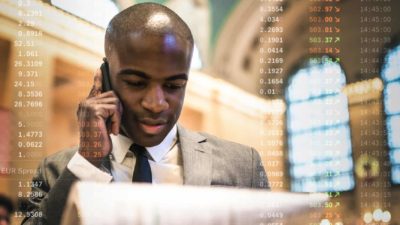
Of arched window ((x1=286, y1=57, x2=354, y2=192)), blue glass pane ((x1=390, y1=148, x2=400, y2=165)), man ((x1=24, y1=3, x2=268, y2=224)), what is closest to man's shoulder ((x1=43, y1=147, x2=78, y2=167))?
man ((x1=24, y1=3, x2=268, y2=224))

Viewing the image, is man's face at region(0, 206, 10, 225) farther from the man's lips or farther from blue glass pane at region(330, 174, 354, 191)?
blue glass pane at region(330, 174, 354, 191)

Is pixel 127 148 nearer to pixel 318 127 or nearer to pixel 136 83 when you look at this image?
pixel 136 83

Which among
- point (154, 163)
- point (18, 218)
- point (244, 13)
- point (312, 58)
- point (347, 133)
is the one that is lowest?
point (18, 218)

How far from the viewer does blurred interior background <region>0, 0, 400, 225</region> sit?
1325mm

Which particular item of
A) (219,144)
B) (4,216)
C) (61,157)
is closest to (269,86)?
(219,144)

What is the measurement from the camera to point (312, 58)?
1463 mm

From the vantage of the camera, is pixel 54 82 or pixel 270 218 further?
pixel 54 82

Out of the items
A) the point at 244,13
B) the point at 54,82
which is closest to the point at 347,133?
the point at 244,13

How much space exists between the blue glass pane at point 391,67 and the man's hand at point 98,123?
3.00 feet

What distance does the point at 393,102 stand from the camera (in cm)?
150

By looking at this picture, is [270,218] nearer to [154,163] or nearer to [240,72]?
[154,163]

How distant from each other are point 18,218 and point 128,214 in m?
0.93

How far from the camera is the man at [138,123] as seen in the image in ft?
3.30

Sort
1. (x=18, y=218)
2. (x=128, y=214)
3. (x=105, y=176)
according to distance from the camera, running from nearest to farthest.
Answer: (x=128, y=214), (x=105, y=176), (x=18, y=218)
